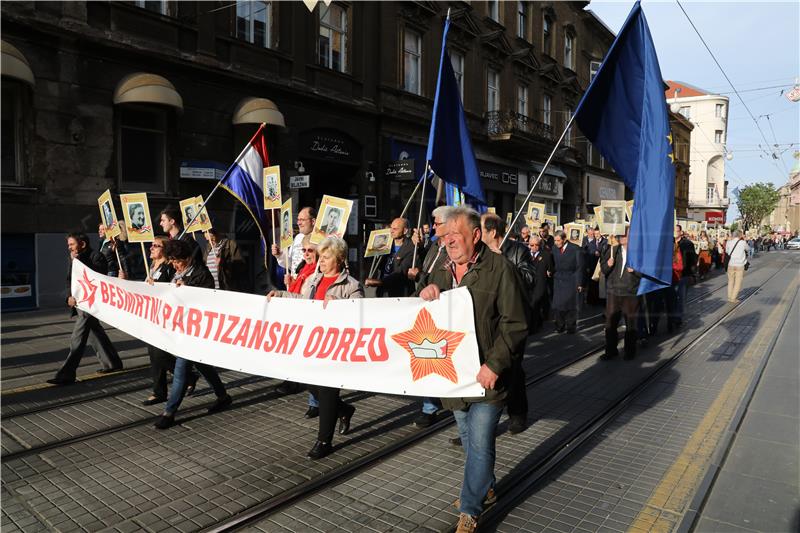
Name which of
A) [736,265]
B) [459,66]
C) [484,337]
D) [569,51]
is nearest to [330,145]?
[459,66]

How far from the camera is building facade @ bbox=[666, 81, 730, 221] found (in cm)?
7194

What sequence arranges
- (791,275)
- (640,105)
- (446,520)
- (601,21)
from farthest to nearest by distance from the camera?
(601,21) → (791,275) → (640,105) → (446,520)

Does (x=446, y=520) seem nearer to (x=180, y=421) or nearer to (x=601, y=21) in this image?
(x=180, y=421)

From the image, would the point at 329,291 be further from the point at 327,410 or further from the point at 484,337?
the point at 484,337

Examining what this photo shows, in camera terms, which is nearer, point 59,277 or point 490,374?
point 490,374

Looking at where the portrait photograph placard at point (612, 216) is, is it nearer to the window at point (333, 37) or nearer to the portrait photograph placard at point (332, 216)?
the portrait photograph placard at point (332, 216)

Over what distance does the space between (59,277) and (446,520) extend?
11.2m

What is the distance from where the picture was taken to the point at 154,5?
526 inches

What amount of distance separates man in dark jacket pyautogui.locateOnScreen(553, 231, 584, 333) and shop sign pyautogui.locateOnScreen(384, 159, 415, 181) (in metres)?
9.27

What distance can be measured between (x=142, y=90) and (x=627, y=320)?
36.1 feet

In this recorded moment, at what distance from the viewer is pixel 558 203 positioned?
34.1m

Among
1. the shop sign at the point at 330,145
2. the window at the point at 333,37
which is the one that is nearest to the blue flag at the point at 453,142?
the shop sign at the point at 330,145

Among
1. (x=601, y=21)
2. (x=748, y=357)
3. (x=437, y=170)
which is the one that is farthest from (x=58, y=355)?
(x=601, y=21)

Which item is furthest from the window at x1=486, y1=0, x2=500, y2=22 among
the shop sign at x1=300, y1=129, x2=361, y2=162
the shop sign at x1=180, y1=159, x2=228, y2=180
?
the shop sign at x1=180, y1=159, x2=228, y2=180
